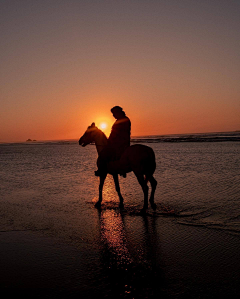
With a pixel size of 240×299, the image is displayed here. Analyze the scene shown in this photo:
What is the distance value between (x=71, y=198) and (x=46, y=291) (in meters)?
5.68

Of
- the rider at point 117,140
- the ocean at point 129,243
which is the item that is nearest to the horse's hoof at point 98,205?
the ocean at point 129,243

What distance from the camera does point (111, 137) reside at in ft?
26.3

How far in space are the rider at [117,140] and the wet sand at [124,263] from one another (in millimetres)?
2480

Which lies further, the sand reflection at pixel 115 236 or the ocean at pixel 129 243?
the sand reflection at pixel 115 236

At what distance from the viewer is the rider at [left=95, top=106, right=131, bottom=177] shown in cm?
784

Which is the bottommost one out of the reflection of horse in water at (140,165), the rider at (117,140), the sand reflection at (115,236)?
the sand reflection at (115,236)

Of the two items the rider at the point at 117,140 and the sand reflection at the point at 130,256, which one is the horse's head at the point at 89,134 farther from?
the sand reflection at the point at 130,256

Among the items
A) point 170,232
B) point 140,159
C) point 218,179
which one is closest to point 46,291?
point 170,232

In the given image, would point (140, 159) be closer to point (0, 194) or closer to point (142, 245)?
point (142, 245)

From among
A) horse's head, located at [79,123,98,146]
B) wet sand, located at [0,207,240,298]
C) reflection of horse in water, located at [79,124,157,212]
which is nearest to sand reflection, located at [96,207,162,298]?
wet sand, located at [0,207,240,298]

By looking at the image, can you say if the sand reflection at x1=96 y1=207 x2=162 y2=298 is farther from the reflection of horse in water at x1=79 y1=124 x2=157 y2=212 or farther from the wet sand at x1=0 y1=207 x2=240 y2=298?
the reflection of horse in water at x1=79 y1=124 x2=157 y2=212

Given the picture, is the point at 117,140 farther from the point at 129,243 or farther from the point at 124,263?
the point at 124,263

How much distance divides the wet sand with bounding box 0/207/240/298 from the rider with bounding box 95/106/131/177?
2480mm

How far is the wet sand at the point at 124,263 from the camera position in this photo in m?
3.35
